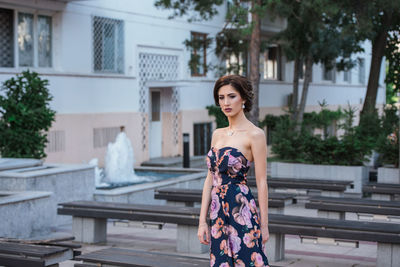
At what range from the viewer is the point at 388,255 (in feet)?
26.0

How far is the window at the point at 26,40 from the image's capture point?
60.1ft

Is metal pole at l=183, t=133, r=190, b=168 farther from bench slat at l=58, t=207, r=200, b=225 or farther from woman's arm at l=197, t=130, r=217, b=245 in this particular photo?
woman's arm at l=197, t=130, r=217, b=245

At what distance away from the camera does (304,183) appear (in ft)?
41.1

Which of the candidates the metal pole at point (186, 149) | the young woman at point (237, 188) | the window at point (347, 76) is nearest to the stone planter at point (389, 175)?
the metal pole at point (186, 149)

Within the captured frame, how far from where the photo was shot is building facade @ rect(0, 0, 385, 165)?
19.0 m

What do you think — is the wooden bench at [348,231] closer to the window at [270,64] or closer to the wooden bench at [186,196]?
the wooden bench at [186,196]

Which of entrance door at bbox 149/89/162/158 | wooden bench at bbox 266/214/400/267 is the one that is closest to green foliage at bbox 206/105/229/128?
entrance door at bbox 149/89/162/158

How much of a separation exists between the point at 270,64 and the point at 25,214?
23049 millimetres

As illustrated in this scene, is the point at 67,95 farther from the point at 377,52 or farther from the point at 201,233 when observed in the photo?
the point at 201,233

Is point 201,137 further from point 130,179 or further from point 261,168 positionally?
point 261,168

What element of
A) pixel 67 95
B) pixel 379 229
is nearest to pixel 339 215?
pixel 379 229

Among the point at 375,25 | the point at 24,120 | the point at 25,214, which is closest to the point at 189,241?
the point at 25,214

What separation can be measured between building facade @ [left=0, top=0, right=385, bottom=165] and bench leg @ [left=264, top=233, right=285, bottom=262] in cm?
894

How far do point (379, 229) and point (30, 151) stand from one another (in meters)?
7.45
